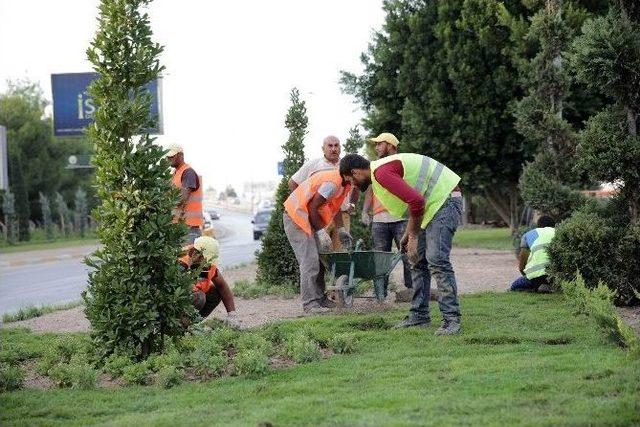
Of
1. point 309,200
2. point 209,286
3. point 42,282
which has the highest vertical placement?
point 309,200

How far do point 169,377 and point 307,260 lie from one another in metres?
4.25

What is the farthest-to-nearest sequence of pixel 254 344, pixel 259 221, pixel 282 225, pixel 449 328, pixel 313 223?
1. pixel 259 221
2. pixel 282 225
3. pixel 313 223
4. pixel 449 328
5. pixel 254 344

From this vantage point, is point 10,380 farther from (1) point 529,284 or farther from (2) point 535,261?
(1) point 529,284

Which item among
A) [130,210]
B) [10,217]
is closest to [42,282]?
[130,210]

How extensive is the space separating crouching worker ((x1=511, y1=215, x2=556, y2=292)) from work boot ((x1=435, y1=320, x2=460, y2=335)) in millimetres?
3282

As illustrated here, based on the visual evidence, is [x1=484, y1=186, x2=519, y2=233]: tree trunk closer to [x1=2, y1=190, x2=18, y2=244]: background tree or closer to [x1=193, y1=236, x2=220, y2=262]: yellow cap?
[x1=193, y1=236, x2=220, y2=262]: yellow cap

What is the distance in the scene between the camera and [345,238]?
12.2 metres

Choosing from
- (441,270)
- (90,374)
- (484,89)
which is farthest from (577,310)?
(484,89)

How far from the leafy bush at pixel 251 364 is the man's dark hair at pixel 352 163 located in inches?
94.5

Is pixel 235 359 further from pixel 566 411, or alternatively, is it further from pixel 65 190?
pixel 65 190

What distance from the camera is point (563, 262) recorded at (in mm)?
11094

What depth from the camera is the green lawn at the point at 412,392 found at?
17.5 feet

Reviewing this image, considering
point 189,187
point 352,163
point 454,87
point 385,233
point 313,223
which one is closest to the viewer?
point 352,163

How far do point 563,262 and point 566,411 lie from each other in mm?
6030
